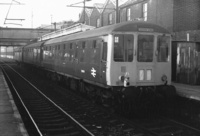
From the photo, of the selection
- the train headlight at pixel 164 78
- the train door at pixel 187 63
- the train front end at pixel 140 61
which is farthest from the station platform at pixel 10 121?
the train door at pixel 187 63

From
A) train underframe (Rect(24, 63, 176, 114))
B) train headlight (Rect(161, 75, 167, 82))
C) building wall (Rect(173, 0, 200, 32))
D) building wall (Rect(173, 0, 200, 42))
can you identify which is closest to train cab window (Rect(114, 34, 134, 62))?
train underframe (Rect(24, 63, 176, 114))

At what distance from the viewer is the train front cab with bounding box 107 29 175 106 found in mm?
9219

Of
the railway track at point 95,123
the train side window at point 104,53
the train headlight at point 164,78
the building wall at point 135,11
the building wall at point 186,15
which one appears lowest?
the railway track at point 95,123

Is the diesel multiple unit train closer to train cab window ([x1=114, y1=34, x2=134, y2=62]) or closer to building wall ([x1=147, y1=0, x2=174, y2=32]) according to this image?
train cab window ([x1=114, y1=34, x2=134, y2=62])

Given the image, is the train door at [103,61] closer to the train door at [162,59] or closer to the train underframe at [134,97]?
the train underframe at [134,97]

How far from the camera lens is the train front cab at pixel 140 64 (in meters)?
9.22

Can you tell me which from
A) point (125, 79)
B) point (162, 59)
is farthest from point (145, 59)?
point (125, 79)

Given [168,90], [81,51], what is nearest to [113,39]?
[168,90]

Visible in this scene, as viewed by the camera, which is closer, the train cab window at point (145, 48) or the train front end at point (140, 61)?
the train front end at point (140, 61)

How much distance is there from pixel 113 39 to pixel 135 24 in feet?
3.19

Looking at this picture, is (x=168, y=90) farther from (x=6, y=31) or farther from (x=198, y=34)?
(x=6, y=31)

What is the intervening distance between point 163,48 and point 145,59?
2.70ft

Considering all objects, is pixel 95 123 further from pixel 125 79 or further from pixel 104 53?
pixel 104 53

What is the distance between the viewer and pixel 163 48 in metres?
9.88
